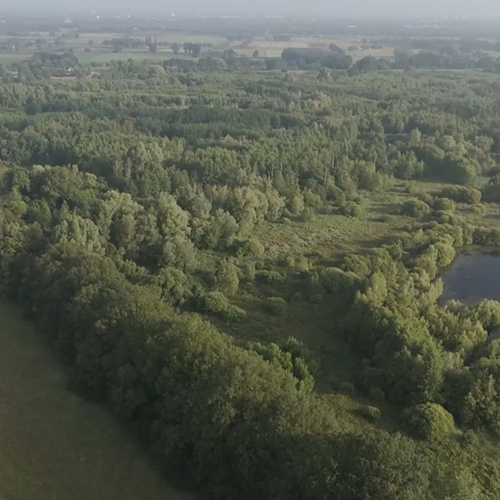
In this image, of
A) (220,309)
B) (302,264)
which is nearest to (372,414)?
(220,309)

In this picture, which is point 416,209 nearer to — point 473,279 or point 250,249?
point 473,279

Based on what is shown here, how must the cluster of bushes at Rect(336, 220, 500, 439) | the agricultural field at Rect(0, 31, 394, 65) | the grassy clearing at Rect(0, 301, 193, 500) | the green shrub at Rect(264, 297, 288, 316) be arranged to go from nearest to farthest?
the grassy clearing at Rect(0, 301, 193, 500), the cluster of bushes at Rect(336, 220, 500, 439), the green shrub at Rect(264, 297, 288, 316), the agricultural field at Rect(0, 31, 394, 65)

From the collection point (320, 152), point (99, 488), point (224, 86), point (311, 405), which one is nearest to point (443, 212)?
point (320, 152)

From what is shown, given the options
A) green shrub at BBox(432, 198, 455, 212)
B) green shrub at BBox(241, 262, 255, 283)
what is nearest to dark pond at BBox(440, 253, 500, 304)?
green shrub at BBox(432, 198, 455, 212)

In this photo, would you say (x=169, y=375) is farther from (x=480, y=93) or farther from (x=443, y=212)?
(x=480, y=93)

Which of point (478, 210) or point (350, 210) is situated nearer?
point (350, 210)

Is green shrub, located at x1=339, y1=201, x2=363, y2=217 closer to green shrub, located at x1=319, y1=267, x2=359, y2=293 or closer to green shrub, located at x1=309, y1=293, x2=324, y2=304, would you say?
green shrub, located at x1=319, y1=267, x2=359, y2=293
